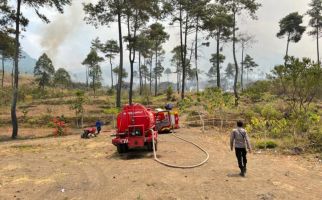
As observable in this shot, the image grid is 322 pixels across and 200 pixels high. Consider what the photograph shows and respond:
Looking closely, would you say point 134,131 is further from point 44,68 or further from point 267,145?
point 44,68

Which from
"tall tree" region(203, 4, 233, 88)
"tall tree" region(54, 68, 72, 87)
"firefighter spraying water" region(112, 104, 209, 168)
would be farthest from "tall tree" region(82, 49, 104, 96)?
"firefighter spraying water" region(112, 104, 209, 168)

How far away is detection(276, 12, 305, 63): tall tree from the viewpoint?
6316 cm

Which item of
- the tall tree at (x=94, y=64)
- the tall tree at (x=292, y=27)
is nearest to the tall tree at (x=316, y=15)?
the tall tree at (x=292, y=27)

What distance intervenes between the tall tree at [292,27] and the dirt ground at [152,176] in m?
49.5

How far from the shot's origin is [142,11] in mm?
41438

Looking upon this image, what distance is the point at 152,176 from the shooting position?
1317cm

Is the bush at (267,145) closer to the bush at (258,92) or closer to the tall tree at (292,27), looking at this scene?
the bush at (258,92)

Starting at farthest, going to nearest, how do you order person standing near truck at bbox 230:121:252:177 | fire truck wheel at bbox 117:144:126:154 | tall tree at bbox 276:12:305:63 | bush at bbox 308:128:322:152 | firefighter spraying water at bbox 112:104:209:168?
tall tree at bbox 276:12:305:63 → fire truck wheel at bbox 117:144:126:154 → bush at bbox 308:128:322:152 → firefighter spraying water at bbox 112:104:209:168 → person standing near truck at bbox 230:121:252:177

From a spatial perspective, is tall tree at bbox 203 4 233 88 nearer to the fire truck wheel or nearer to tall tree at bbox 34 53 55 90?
the fire truck wheel

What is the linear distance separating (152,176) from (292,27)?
2254 inches

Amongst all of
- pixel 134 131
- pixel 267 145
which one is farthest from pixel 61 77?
pixel 267 145

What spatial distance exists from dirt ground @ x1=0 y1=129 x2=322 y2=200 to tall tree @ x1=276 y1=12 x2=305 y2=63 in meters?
49.5

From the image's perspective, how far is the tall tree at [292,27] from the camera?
63.2 meters

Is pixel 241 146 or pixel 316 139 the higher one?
pixel 241 146
